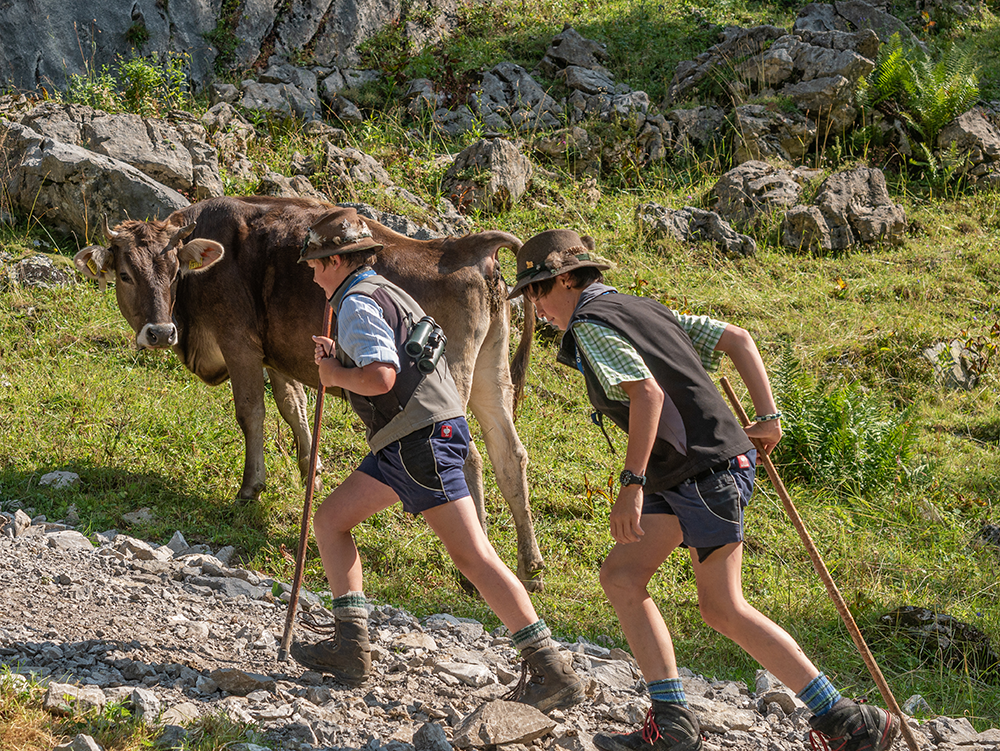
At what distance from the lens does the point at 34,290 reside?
945 cm

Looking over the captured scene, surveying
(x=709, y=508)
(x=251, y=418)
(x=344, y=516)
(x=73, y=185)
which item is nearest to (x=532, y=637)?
(x=709, y=508)

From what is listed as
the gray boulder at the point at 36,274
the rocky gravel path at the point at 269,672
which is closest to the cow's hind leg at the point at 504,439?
the rocky gravel path at the point at 269,672

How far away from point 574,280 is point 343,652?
2061 millimetres

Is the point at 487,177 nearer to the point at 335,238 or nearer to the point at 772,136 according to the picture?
the point at 772,136

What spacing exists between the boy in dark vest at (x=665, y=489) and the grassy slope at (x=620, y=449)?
196 centimetres

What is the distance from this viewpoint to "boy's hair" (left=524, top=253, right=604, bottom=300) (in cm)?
394

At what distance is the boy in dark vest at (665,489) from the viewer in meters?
3.55

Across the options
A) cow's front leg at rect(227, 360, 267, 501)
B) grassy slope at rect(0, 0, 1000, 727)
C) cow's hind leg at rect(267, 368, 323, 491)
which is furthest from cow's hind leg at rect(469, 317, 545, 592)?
cow's front leg at rect(227, 360, 267, 501)

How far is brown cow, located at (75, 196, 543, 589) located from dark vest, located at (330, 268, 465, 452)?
211 centimetres

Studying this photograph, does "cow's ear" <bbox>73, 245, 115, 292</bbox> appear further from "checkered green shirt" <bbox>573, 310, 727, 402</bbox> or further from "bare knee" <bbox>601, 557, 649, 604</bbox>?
"bare knee" <bbox>601, 557, 649, 604</bbox>

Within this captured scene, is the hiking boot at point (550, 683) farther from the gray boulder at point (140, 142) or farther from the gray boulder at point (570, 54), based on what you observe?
the gray boulder at point (570, 54)

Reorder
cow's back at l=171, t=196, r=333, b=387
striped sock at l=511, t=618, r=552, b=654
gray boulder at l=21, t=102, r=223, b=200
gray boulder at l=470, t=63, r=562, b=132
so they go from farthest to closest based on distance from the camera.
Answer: gray boulder at l=470, t=63, r=562, b=132
gray boulder at l=21, t=102, r=223, b=200
cow's back at l=171, t=196, r=333, b=387
striped sock at l=511, t=618, r=552, b=654

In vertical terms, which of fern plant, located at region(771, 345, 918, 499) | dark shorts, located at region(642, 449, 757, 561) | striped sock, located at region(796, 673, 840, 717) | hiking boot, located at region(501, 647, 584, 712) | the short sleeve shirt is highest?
the short sleeve shirt

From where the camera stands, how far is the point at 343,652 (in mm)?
4328
